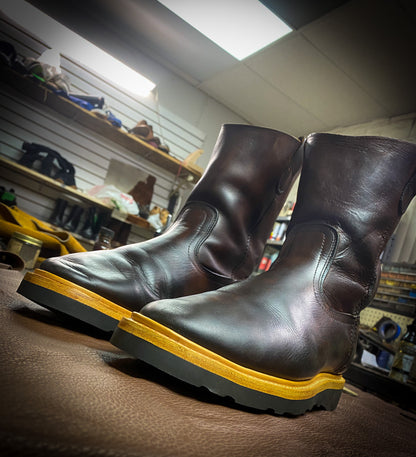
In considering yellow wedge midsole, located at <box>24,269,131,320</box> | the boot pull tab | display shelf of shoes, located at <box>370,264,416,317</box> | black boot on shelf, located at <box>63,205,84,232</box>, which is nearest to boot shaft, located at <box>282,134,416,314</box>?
the boot pull tab

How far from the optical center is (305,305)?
2.01ft

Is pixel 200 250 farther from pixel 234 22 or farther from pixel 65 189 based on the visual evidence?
pixel 234 22

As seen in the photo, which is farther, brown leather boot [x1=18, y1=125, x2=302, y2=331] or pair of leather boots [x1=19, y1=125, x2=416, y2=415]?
brown leather boot [x1=18, y1=125, x2=302, y2=331]

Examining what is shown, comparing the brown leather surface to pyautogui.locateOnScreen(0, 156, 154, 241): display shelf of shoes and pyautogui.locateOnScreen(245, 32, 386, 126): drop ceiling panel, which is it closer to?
pyautogui.locateOnScreen(0, 156, 154, 241): display shelf of shoes

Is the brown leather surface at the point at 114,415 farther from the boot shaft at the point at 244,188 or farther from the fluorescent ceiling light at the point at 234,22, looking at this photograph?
the fluorescent ceiling light at the point at 234,22

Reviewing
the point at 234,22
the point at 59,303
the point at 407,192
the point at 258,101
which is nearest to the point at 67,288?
the point at 59,303

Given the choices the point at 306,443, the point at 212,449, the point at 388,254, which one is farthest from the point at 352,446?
the point at 388,254

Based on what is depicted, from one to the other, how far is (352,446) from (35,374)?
403 mm

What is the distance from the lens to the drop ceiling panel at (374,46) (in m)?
2.79

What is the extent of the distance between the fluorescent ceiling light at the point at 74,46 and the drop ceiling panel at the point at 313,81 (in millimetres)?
1396

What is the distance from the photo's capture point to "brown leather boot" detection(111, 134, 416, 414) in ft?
1.55

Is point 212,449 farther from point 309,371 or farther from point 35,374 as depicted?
point 309,371

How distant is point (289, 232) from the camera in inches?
28.9

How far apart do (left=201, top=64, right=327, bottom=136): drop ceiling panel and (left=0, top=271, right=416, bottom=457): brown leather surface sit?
4096 mm
